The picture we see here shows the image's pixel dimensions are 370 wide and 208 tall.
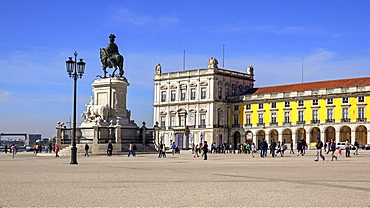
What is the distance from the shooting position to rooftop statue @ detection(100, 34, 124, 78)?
45062 mm

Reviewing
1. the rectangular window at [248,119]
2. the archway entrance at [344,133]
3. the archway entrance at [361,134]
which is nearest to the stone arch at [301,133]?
the archway entrance at [344,133]

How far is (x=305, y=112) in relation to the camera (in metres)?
86.6

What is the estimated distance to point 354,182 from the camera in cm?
1329

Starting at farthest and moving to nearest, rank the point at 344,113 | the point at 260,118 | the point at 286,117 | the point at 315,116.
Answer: the point at 260,118 < the point at 286,117 < the point at 315,116 < the point at 344,113

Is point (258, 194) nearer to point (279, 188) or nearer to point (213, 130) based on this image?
point (279, 188)

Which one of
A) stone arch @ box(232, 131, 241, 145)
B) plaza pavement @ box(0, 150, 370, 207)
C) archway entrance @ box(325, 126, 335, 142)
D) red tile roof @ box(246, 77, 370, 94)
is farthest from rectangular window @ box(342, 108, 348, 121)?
plaza pavement @ box(0, 150, 370, 207)

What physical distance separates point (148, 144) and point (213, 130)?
47.3m

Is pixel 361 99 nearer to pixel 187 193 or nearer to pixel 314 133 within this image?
pixel 314 133

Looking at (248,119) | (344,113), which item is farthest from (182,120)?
(344,113)

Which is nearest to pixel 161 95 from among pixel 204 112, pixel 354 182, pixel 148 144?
pixel 204 112

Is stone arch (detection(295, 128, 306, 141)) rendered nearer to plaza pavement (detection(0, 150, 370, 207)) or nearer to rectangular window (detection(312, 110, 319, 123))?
rectangular window (detection(312, 110, 319, 123))

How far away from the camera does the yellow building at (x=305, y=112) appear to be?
265 feet

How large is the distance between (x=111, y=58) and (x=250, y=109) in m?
51.4

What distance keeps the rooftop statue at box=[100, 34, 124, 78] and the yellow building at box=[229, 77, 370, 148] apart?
1761 inches
